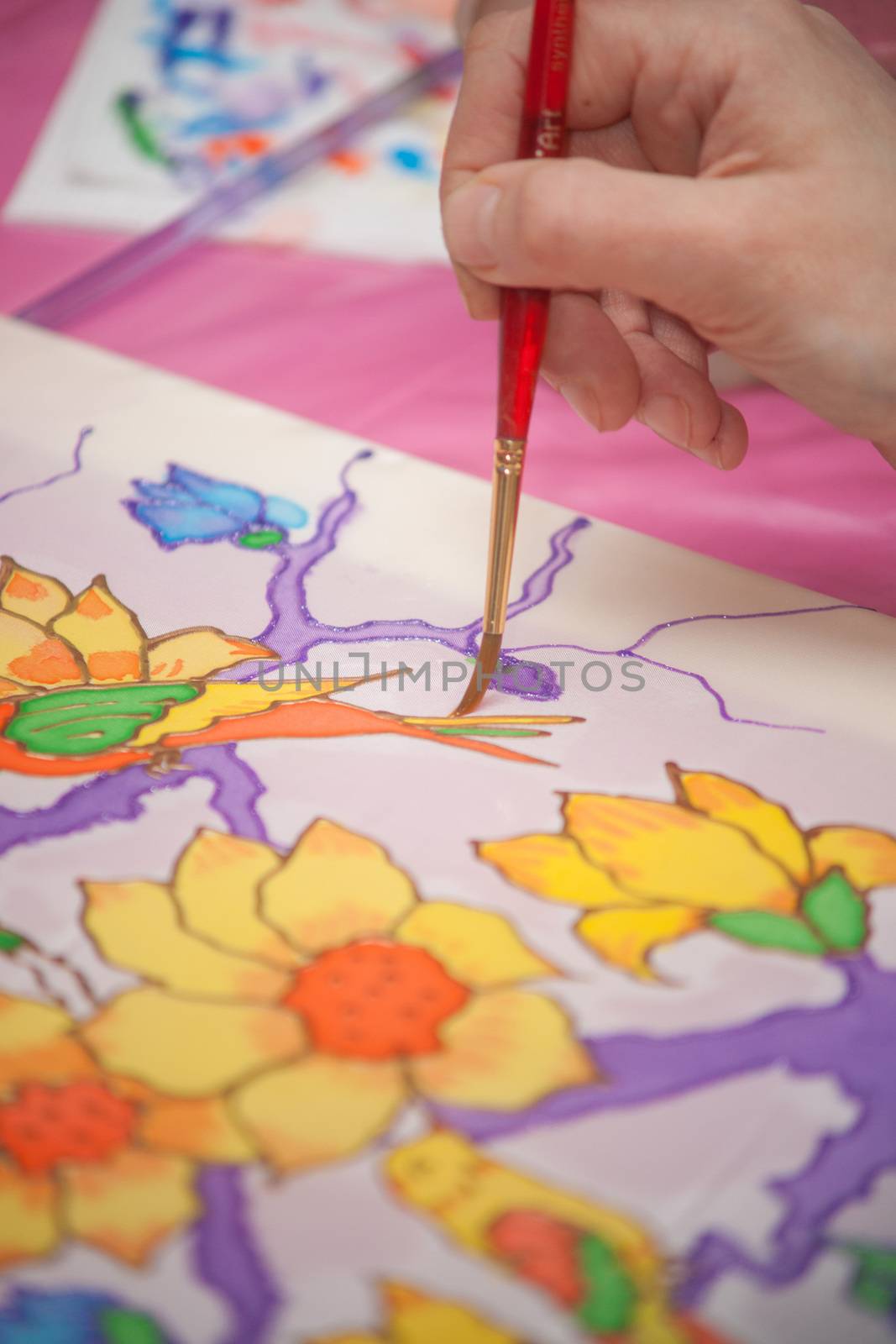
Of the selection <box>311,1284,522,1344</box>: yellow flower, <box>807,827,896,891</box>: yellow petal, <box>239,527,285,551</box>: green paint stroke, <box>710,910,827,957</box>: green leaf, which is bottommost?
<box>311,1284,522,1344</box>: yellow flower

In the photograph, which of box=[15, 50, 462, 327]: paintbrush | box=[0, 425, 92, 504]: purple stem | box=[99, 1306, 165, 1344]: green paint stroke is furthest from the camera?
box=[15, 50, 462, 327]: paintbrush

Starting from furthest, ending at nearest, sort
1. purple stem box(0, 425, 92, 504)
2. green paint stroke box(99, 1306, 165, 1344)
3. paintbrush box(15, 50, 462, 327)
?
paintbrush box(15, 50, 462, 327) → purple stem box(0, 425, 92, 504) → green paint stroke box(99, 1306, 165, 1344)

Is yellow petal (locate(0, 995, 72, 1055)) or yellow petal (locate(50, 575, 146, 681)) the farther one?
yellow petal (locate(50, 575, 146, 681))

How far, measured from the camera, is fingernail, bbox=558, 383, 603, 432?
2.02 feet

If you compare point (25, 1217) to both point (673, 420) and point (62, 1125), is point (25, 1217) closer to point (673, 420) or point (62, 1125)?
point (62, 1125)

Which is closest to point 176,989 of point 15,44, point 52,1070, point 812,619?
point 52,1070

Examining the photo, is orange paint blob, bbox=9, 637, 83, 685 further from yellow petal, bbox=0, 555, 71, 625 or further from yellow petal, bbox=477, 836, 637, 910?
yellow petal, bbox=477, 836, 637, 910

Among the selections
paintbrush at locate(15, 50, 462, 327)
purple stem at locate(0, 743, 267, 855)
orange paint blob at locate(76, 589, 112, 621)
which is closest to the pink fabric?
paintbrush at locate(15, 50, 462, 327)

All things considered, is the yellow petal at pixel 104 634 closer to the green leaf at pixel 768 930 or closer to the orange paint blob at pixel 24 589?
the orange paint blob at pixel 24 589

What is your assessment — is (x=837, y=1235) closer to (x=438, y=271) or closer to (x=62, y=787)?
(x=62, y=787)

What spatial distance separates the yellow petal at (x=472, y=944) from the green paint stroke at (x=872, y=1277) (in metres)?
0.12

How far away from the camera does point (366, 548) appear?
2.12 feet

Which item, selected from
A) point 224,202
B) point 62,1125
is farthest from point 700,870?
point 224,202

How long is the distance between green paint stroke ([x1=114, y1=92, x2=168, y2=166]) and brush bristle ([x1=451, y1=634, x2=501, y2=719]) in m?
0.52
